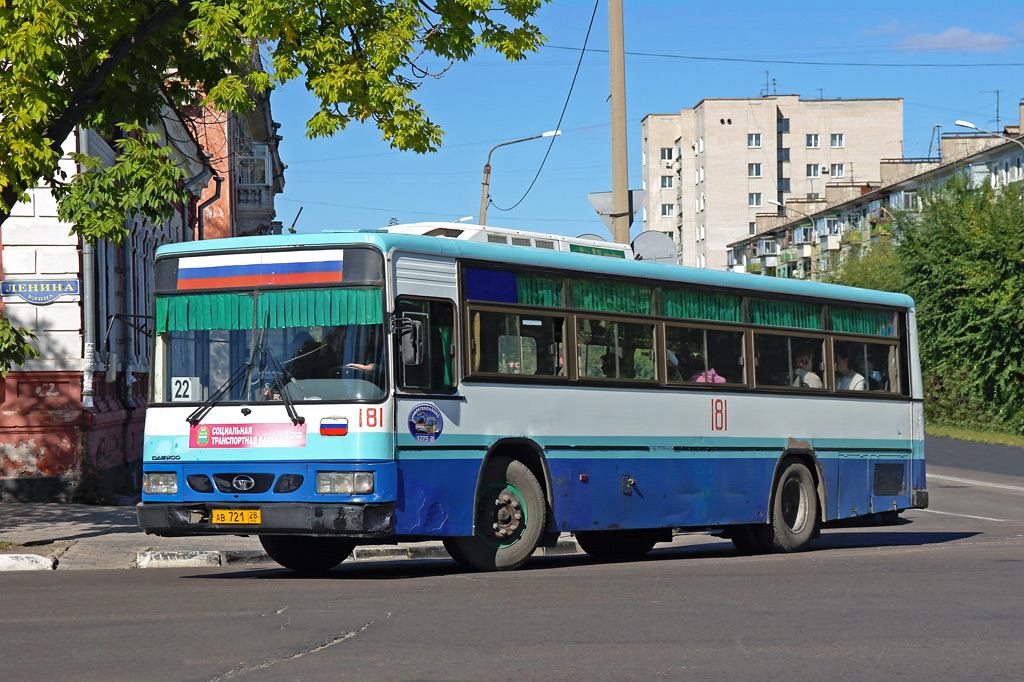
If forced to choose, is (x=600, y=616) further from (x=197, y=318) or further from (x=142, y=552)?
(x=142, y=552)

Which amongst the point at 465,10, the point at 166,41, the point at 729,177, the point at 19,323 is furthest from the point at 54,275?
A: the point at 729,177

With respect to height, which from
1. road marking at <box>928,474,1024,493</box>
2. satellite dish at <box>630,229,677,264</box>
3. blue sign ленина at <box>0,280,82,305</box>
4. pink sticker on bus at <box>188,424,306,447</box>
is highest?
satellite dish at <box>630,229,677,264</box>

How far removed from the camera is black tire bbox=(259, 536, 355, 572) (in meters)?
13.5

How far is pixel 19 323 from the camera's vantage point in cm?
2208

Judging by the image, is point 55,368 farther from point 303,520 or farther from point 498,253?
point 303,520

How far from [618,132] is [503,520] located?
9175 mm

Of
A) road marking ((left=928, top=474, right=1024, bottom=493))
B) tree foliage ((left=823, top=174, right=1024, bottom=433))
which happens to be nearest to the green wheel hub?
road marking ((left=928, top=474, right=1024, bottom=493))

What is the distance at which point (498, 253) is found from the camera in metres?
13.1

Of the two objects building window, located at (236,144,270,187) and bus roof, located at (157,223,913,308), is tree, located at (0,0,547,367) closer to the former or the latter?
bus roof, located at (157,223,913,308)

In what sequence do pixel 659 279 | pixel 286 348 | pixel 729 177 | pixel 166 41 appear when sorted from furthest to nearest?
pixel 729 177
pixel 166 41
pixel 659 279
pixel 286 348

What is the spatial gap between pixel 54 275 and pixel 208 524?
11.2 meters

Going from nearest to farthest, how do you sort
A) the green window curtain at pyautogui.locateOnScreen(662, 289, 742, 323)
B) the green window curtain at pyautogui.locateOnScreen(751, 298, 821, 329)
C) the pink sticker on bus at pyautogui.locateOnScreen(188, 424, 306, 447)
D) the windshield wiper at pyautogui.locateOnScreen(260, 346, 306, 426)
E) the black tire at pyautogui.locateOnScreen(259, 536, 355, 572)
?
1. the pink sticker on bus at pyautogui.locateOnScreen(188, 424, 306, 447)
2. the windshield wiper at pyautogui.locateOnScreen(260, 346, 306, 426)
3. the black tire at pyautogui.locateOnScreen(259, 536, 355, 572)
4. the green window curtain at pyautogui.locateOnScreen(662, 289, 742, 323)
5. the green window curtain at pyautogui.locateOnScreen(751, 298, 821, 329)

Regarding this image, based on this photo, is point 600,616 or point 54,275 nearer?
point 600,616

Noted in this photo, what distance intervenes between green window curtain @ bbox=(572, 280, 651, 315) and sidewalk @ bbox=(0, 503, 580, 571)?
144 inches
